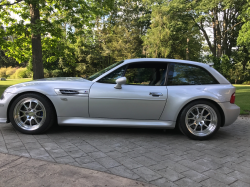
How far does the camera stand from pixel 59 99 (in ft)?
12.0

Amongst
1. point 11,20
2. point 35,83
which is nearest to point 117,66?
point 35,83

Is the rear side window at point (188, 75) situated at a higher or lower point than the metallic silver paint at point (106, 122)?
higher

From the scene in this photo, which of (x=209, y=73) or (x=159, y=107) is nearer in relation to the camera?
(x=159, y=107)

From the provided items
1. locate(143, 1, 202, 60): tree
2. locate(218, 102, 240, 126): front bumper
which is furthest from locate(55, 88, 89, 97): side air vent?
locate(143, 1, 202, 60): tree

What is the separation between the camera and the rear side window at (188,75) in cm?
390

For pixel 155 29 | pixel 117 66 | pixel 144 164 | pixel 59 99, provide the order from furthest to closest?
pixel 155 29 < pixel 117 66 < pixel 59 99 < pixel 144 164

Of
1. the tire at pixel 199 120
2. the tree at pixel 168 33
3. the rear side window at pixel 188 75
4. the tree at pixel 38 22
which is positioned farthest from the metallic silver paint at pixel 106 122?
the tree at pixel 168 33

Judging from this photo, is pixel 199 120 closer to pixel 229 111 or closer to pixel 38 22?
pixel 229 111

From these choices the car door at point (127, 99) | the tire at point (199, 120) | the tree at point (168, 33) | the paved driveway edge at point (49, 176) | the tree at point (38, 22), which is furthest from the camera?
the tree at point (168, 33)

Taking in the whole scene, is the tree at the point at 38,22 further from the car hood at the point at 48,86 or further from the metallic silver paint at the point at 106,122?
the metallic silver paint at the point at 106,122

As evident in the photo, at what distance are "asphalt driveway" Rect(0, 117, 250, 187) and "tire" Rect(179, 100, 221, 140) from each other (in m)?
0.16

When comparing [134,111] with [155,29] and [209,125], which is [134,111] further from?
[155,29]

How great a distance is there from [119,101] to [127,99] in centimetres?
15

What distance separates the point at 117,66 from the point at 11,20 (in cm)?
1007
